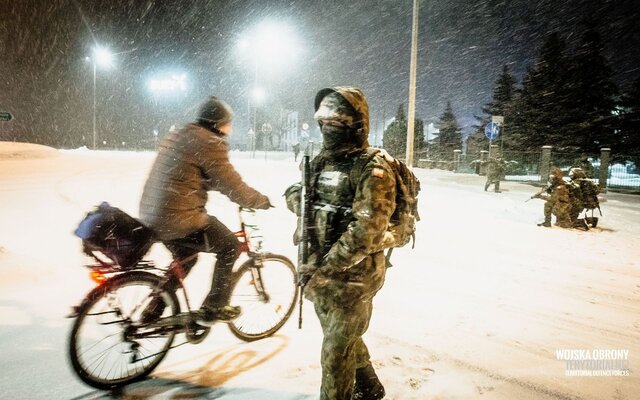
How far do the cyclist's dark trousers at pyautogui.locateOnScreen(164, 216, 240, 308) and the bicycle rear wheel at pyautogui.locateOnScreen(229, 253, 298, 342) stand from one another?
0.72 ft

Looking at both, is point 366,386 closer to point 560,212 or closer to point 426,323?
point 426,323

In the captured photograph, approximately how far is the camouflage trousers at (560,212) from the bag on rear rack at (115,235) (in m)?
9.92

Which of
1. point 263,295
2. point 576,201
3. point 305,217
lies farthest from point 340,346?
point 576,201

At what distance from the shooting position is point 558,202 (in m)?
10.4

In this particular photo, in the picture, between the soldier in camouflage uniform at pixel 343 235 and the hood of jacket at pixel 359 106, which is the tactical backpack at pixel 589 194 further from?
the hood of jacket at pixel 359 106

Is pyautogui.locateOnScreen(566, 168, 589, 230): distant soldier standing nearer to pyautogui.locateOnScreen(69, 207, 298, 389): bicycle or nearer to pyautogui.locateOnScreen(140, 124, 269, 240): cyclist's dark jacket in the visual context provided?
pyautogui.locateOnScreen(69, 207, 298, 389): bicycle

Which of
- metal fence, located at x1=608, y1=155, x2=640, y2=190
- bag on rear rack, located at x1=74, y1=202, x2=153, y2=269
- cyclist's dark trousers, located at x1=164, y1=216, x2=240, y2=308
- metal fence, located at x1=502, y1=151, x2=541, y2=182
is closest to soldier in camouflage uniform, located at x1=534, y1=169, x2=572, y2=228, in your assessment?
cyclist's dark trousers, located at x1=164, y1=216, x2=240, y2=308

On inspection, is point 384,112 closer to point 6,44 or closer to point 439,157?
point 439,157

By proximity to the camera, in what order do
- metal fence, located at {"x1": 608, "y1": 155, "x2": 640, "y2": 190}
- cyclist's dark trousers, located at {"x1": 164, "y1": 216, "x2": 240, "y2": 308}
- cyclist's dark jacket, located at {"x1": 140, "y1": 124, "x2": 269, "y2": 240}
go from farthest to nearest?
metal fence, located at {"x1": 608, "y1": 155, "x2": 640, "y2": 190}, cyclist's dark trousers, located at {"x1": 164, "y1": 216, "x2": 240, "y2": 308}, cyclist's dark jacket, located at {"x1": 140, "y1": 124, "x2": 269, "y2": 240}

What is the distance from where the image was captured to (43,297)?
4.78 m

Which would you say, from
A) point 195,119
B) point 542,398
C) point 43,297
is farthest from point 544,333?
point 43,297

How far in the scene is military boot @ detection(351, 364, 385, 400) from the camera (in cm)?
303

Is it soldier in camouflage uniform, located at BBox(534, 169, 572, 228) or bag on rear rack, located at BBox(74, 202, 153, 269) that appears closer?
bag on rear rack, located at BBox(74, 202, 153, 269)

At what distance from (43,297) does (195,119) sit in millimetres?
3051
